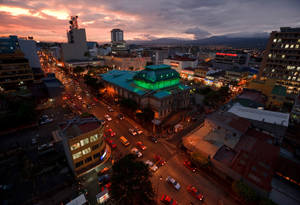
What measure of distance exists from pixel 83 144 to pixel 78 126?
17.0 ft

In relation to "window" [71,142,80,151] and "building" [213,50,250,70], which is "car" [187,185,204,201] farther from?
"building" [213,50,250,70]

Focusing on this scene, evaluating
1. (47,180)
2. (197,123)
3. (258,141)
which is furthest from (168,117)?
(47,180)

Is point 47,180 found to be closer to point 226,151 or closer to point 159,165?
point 159,165

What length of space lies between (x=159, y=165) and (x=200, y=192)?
42.5 ft

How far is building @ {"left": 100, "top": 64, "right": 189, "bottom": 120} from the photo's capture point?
7000 cm

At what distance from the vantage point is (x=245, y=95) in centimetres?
8625

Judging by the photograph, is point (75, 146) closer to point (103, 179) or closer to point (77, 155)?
point (77, 155)

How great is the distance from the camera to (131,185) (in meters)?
28.6

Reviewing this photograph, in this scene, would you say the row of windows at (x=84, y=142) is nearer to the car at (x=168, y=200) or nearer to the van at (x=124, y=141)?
the van at (x=124, y=141)

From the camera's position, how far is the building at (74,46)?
168m

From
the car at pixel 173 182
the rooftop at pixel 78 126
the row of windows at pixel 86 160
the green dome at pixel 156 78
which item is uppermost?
the green dome at pixel 156 78

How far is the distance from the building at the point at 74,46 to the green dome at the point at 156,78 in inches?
5170

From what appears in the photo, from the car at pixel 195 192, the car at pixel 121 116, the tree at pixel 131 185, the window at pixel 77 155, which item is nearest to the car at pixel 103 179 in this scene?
the window at pixel 77 155

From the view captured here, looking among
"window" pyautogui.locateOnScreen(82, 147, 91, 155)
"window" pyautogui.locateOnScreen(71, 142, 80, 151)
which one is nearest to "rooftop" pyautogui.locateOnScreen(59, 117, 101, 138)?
"window" pyautogui.locateOnScreen(71, 142, 80, 151)
